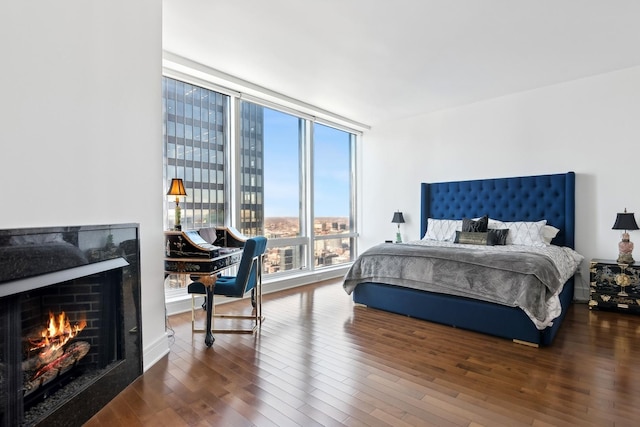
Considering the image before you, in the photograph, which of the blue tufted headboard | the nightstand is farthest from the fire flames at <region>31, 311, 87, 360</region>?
the nightstand

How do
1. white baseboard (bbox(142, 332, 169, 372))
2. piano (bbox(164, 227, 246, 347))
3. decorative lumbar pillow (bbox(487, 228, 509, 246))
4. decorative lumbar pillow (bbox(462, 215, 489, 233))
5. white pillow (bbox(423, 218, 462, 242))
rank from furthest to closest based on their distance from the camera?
white pillow (bbox(423, 218, 462, 242)) → decorative lumbar pillow (bbox(462, 215, 489, 233)) → decorative lumbar pillow (bbox(487, 228, 509, 246)) → piano (bbox(164, 227, 246, 347)) → white baseboard (bbox(142, 332, 169, 372))

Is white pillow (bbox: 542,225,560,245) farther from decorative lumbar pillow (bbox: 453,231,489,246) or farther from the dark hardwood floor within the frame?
the dark hardwood floor

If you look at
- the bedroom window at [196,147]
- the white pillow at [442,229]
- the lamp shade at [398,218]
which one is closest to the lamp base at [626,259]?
the white pillow at [442,229]

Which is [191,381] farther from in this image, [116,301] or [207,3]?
[207,3]

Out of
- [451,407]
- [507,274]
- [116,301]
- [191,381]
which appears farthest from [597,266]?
[116,301]

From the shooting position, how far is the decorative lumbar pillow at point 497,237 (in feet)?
14.1

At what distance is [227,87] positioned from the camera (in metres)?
4.29

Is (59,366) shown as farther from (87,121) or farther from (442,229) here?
(442,229)

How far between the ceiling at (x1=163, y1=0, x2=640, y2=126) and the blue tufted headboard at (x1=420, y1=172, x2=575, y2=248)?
1320 mm

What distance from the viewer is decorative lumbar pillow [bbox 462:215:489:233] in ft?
14.9

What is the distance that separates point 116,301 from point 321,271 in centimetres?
380

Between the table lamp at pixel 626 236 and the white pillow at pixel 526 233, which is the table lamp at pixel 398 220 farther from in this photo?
the table lamp at pixel 626 236

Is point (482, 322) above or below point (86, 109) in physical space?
Answer: below

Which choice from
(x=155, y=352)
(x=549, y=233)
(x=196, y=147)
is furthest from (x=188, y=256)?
(x=549, y=233)
